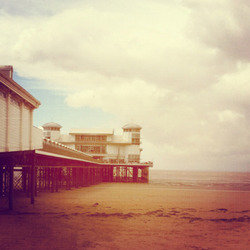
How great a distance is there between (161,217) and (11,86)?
31.4 feet

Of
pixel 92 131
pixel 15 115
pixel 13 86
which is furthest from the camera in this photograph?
pixel 92 131

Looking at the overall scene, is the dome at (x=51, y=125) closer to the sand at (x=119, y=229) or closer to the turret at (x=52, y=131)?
the turret at (x=52, y=131)

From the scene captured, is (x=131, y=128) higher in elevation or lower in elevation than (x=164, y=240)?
higher

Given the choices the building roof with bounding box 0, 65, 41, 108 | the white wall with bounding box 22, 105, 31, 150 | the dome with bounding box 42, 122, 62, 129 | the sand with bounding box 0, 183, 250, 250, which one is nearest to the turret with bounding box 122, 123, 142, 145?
the dome with bounding box 42, 122, 62, 129

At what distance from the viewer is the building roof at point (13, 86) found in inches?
577

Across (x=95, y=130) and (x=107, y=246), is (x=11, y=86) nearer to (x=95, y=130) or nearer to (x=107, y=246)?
(x=107, y=246)

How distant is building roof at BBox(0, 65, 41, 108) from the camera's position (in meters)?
14.7

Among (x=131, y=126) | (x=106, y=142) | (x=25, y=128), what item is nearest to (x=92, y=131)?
(x=106, y=142)

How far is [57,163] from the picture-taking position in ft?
102

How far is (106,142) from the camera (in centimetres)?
6341

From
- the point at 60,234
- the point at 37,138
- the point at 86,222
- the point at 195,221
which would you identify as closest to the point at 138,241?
the point at 60,234

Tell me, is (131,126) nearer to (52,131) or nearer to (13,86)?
(52,131)

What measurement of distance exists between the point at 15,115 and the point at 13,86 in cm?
173

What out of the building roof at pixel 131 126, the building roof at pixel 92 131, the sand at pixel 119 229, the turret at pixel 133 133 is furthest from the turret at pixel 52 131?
the sand at pixel 119 229
